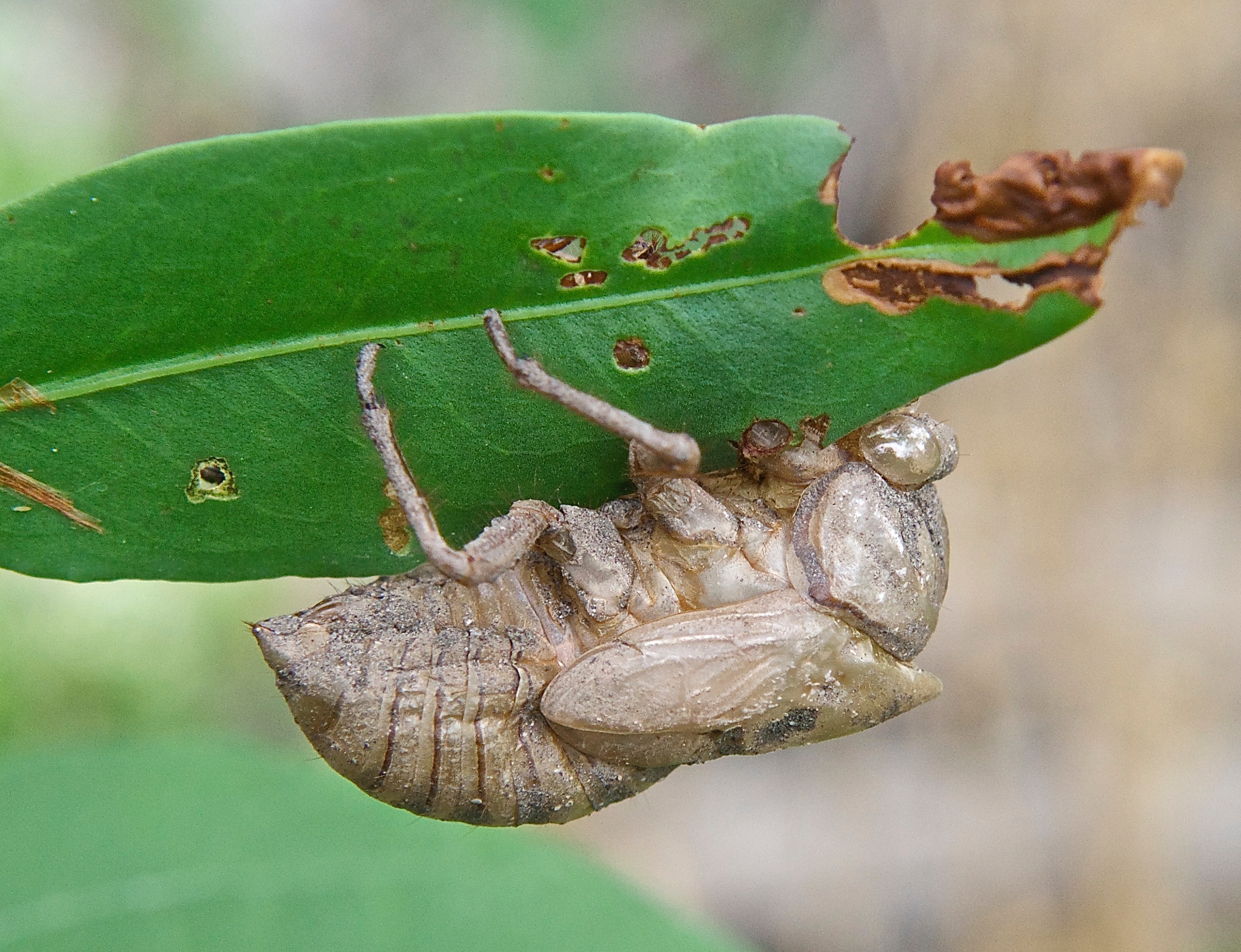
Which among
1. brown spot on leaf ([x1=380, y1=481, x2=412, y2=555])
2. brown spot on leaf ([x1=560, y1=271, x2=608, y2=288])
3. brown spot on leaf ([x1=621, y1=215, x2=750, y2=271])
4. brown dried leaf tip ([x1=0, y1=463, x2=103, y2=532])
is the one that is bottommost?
brown spot on leaf ([x1=380, y1=481, x2=412, y2=555])

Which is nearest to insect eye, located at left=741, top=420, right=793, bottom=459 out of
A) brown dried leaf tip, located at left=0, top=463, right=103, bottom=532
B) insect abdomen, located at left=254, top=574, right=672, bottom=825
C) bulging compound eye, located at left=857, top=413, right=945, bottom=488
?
bulging compound eye, located at left=857, top=413, right=945, bottom=488

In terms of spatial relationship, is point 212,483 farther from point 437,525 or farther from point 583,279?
point 583,279

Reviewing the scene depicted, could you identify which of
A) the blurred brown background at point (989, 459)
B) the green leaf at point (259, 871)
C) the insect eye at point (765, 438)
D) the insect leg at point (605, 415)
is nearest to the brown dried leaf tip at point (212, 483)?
the insect leg at point (605, 415)

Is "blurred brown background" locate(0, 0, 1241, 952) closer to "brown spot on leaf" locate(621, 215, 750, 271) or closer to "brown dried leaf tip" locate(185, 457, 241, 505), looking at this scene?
"brown dried leaf tip" locate(185, 457, 241, 505)

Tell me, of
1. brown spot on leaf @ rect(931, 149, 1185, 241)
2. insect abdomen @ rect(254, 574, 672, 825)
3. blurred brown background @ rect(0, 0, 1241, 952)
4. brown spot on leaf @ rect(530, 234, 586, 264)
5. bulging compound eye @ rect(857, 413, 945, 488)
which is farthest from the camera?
blurred brown background @ rect(0, 0, 1241, 952)

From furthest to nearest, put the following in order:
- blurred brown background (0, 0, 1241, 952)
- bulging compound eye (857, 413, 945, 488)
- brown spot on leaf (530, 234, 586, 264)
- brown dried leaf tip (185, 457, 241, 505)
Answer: blurred brown background (0, 0, 1241, 952)
bulging compound eye (857, 413, 945, 488)
brown dried leaf tip (185, 457, 241, 505)
brown spot on leaf (530, 234, 586, 264)

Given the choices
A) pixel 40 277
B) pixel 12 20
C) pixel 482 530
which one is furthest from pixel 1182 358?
pixel 12 20

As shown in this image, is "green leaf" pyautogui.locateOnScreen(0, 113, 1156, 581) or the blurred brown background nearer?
"green leaf" pyautogui.locateOnScreen(0, 113, 1156, 581)

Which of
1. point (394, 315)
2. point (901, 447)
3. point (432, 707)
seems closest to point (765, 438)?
point (901, 447)

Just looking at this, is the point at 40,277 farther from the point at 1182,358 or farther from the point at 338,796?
the point at 1182,358
